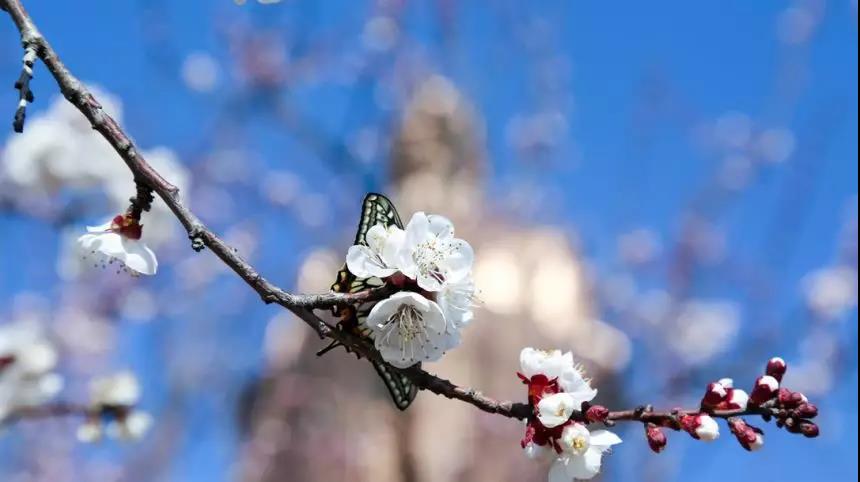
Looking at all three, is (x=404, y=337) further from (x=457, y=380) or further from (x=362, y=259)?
(x=457, y=380)

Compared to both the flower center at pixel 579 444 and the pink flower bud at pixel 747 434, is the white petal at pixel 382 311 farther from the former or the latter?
the pink flower bud at pixel 747 434

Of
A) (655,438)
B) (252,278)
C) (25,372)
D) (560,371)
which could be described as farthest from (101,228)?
(25,372)

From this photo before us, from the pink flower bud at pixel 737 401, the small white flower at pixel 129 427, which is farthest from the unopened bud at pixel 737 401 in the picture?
the small white flower at pixel 129 427

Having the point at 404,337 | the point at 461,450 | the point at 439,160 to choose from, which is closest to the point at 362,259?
the point at 404,337

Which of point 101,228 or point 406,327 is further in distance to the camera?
point 101,228

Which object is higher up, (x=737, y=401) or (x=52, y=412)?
(x=52, y=412)

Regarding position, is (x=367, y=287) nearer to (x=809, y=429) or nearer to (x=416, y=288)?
(x=416, y=288)
